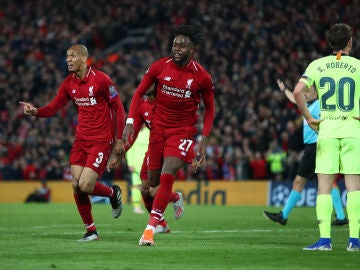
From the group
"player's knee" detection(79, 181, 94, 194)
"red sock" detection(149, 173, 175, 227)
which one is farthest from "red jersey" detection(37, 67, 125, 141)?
"red sock" detection(149, 173, 175, 227)

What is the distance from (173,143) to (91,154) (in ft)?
4.80

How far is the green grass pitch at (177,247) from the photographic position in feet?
29.0

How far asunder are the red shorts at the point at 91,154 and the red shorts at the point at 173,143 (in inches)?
33.8

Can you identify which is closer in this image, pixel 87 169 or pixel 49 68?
pixel 87 169

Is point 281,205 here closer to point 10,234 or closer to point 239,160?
point 239,160

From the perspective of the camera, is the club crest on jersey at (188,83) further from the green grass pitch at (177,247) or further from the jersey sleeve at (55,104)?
the jersey sleeve at (55,104)

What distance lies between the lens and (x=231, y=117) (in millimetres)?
28156

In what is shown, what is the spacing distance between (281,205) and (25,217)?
9.17 metres

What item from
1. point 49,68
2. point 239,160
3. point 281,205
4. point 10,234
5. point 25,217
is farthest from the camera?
point 49,68

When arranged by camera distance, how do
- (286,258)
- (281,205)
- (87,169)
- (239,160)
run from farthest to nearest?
1. (239,160)
2. (281,205)
3. (87,169)
4. (286,258)

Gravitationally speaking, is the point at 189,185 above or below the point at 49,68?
below

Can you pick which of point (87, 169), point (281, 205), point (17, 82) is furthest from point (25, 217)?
point (17, 82)

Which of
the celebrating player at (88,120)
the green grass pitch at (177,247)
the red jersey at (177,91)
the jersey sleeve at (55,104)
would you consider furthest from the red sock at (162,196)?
the jersey sleeve at (55,104)

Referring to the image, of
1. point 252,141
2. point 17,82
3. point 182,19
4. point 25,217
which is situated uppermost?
point 182,19
